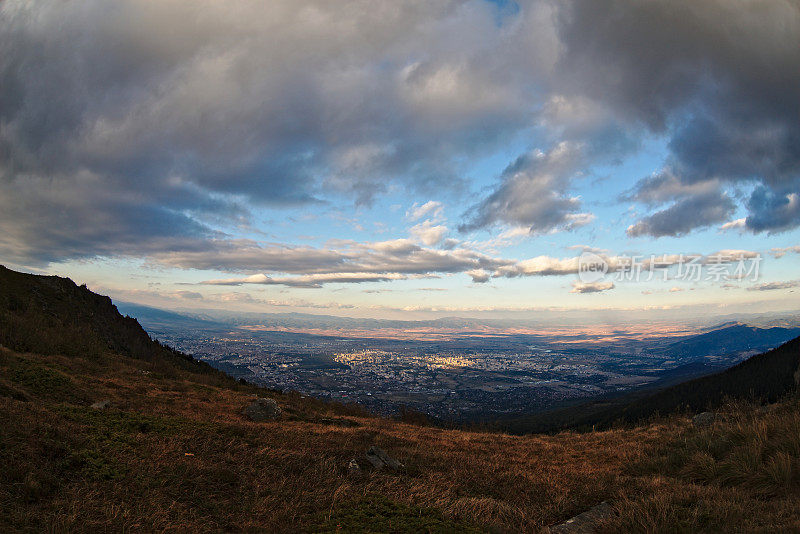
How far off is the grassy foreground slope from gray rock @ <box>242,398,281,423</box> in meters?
6.13

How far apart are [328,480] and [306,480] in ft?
1.68

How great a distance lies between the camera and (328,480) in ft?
26.9

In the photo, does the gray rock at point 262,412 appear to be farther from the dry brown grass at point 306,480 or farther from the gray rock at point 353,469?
the gray rock at point 353,469

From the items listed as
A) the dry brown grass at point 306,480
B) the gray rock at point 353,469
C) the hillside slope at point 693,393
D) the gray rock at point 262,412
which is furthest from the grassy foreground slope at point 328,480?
the hillside slope at point 693,393

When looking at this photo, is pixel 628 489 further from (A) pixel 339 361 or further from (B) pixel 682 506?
(A) pixel 339 361

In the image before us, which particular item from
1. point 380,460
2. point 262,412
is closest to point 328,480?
point 380,460

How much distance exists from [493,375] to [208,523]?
18932 cm

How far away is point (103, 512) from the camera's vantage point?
558 cm

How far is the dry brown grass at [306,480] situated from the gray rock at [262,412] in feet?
22.3

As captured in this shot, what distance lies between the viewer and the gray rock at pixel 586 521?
21.6 ft

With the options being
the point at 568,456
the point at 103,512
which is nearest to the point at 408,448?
the point at 568,456

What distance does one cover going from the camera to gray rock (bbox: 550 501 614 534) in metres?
6.59

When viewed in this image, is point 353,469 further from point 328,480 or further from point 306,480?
point 306,480

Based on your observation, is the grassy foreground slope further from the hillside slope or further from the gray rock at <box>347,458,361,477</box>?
the hillside slope
